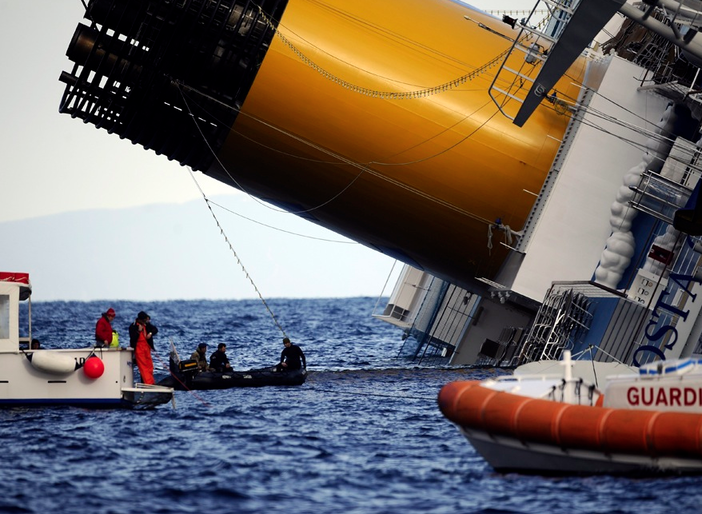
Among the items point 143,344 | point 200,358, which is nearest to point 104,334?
point 143,344

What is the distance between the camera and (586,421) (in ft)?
52.5

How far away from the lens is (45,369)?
891 inches

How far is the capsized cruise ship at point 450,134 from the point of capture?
25.8 m

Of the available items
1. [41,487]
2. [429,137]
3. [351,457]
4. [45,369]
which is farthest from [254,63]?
[41,487]

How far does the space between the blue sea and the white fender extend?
0.92 metres

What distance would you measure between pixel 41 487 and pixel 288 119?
1215 cm

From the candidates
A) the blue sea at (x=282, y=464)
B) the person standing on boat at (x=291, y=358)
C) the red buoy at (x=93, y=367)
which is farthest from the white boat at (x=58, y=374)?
the person standing on boat at (x=291, y=358)

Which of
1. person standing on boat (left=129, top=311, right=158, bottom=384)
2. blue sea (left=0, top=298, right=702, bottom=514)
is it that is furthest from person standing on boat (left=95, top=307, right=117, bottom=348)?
blue sea (left=0, top=298, right=702, bottom=514)

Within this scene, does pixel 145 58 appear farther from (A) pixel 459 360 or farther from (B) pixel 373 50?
(A) pixel 459 360

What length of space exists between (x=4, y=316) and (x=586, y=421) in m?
12.6

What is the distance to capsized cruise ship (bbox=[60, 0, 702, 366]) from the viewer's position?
2577 cm

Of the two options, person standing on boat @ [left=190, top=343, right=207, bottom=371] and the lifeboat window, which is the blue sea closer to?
person standing on boat @ [left=190, top=343, right=207, bottom=371]

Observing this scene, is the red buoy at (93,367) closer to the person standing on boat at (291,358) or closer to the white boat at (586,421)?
the person standing on boat at (291,358)

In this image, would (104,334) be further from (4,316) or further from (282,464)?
(282,464)
